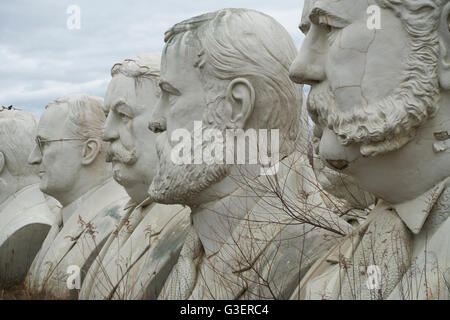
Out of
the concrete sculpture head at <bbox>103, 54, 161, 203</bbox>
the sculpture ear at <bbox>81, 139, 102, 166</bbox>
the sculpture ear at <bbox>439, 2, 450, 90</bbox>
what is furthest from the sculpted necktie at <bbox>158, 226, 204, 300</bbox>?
the sculpture ear at <bbox>81, 139, 102, 166</bbox>

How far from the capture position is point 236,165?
6152 millimetres

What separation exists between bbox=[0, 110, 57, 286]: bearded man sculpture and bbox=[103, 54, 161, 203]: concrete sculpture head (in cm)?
333

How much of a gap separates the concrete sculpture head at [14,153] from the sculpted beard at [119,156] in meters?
4.61

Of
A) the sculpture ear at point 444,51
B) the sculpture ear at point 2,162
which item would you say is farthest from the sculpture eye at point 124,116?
the sculpture ear at point 2,162

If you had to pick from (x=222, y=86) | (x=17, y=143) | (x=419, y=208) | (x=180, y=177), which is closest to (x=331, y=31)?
(x=419, y=208)

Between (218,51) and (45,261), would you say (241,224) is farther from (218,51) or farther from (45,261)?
(45,261)

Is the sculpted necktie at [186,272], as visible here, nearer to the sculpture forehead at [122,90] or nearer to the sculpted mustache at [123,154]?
the sculpted mustache at [123,154]

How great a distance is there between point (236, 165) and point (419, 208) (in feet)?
5.75

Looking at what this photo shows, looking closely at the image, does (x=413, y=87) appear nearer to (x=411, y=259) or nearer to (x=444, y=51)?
(x=444, y=51)

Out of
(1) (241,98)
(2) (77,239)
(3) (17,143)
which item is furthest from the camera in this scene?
(3) (17,143)

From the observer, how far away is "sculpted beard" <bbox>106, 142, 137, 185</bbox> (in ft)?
27.4

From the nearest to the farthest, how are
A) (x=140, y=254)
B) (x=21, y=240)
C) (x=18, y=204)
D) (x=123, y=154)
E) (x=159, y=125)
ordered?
(x=159, y=125) < (x=140, y=254) < (x=123, y=154) < (x=21, y=240) < (x=18, y=204)

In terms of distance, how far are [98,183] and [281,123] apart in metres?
4.70

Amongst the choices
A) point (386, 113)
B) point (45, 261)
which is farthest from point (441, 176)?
point (45, 261)
